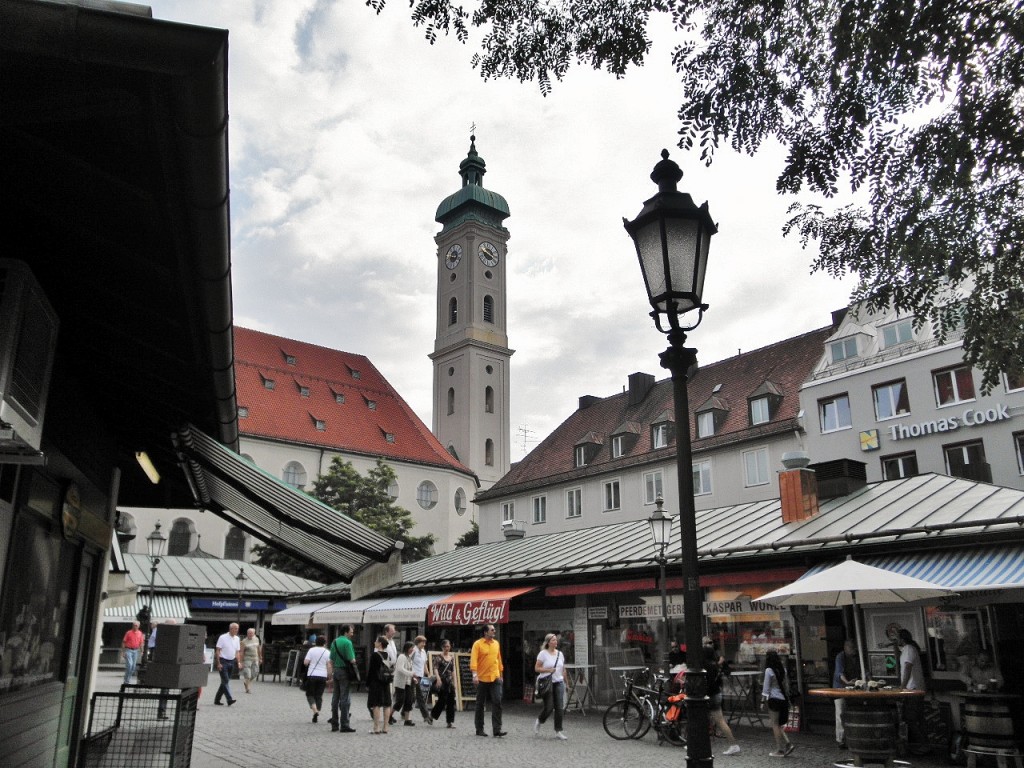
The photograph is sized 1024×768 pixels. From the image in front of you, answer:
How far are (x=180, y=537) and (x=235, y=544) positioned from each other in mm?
3442

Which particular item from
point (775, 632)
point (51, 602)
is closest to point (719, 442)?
point (775, 632)

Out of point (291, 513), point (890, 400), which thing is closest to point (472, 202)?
point (890, 400)

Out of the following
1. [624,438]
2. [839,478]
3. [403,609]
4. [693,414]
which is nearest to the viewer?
[839,478]

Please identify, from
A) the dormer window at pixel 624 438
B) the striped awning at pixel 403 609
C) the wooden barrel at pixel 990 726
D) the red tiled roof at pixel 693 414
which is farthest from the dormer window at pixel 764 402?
the wooden barrel at pixel 990 726

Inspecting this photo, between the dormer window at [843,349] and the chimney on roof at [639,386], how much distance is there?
1250cm

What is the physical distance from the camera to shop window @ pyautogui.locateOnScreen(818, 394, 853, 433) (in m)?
34.1

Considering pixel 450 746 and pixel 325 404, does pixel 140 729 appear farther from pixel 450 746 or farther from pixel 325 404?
pixel 325 404

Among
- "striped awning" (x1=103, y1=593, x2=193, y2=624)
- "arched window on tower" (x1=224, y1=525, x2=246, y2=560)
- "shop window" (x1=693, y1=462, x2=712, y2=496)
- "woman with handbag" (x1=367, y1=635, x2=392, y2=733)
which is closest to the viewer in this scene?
"woman with handbag" (x1=367, y1=635, x2=392, y2=733)

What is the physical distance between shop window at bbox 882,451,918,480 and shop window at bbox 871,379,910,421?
1.53 meters

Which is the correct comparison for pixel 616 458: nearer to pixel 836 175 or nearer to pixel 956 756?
pixel 956 756

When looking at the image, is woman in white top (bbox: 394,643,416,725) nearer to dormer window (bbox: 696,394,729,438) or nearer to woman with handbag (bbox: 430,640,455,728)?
woman with handbag (bbox: 430,640,455,728)

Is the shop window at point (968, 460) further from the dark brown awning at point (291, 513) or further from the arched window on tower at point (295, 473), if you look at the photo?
the arched window on tower at point (295, 473)

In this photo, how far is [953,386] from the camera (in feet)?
101

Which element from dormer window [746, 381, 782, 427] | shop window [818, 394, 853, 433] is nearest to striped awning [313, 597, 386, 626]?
dormer window [746, 381, 782, 427]
